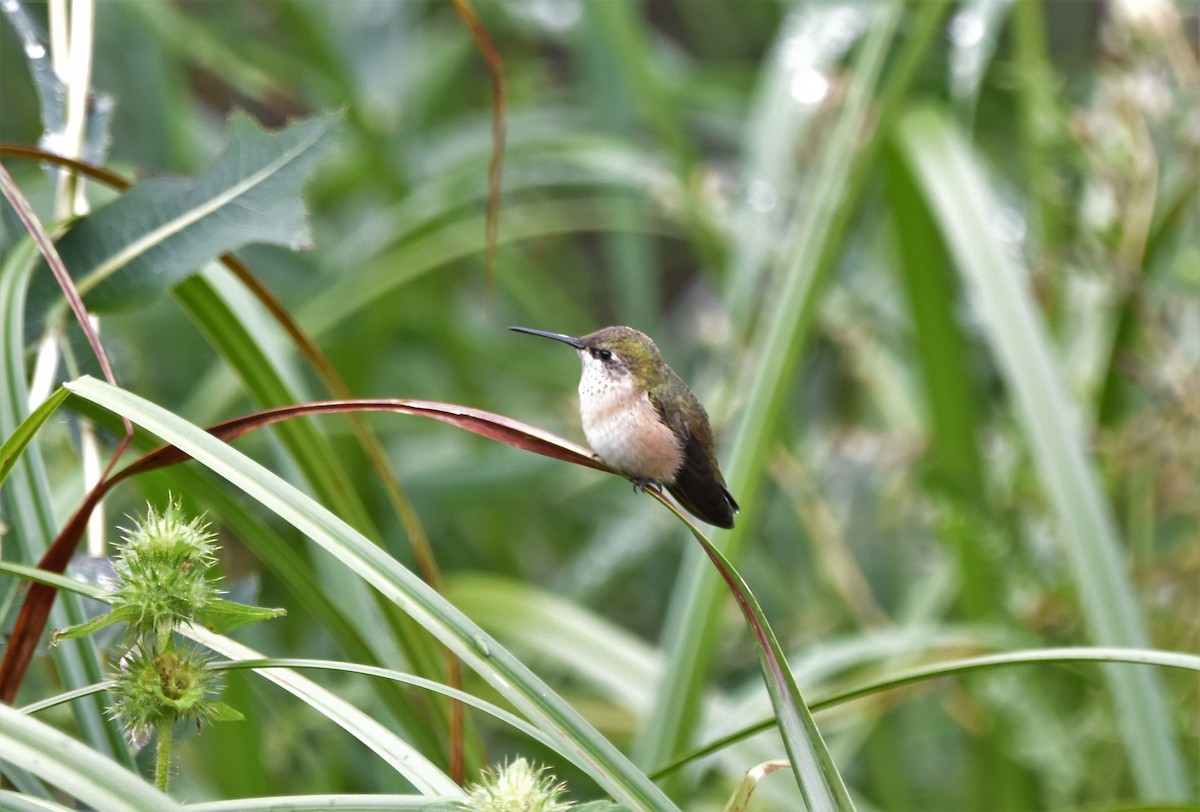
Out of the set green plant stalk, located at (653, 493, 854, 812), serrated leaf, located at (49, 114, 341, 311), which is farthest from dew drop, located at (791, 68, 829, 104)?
green plant stalk, located at (653, 493, 854, 812)

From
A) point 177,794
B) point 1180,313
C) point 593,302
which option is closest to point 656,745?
point 177,794

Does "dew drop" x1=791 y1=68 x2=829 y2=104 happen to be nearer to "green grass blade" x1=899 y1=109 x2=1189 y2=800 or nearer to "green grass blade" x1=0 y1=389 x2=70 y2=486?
"green grass blade" x1=899 y1=109 x2=1189 y2=800

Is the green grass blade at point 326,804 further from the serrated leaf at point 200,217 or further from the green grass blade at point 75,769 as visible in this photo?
the serrated leaf at point 200,217

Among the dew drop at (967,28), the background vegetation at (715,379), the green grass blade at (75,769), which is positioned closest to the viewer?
the green grass blade at (75,769)

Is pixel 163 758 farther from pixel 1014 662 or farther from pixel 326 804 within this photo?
pixel 1014 662

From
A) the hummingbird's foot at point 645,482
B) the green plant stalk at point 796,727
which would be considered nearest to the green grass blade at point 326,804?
the green plant stalk at point 796,727

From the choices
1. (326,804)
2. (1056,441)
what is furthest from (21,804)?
(1056,441)

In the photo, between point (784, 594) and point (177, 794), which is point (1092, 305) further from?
point (177, 794)
